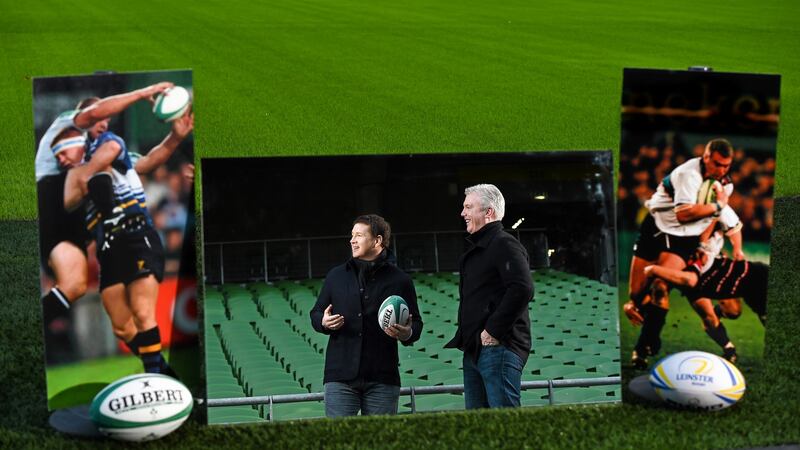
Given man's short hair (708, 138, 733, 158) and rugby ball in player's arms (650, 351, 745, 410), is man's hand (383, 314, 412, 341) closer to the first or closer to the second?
rugby ball in player's arms (650, 351, 745, 410)

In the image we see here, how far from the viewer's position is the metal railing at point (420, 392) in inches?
293

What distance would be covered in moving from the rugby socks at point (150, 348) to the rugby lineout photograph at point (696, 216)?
3.19m

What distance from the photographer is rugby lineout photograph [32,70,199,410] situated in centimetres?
676

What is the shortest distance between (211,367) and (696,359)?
3313mm

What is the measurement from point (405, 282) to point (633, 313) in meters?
1.67

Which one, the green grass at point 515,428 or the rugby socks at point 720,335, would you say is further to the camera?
the rugby socks at point 720,335

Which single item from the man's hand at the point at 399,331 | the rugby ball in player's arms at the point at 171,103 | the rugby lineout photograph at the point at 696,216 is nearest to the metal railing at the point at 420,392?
the rugby lineout photograph at the point at 696,216

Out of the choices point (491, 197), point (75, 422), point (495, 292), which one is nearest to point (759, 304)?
point (495, 292)

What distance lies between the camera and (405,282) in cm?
734

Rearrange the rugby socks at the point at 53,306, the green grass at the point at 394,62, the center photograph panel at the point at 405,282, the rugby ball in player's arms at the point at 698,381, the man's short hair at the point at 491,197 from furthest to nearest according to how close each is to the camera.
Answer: the green grass at the point at 394,62 < the rugby ball in player's arms at the point at 698,381 < the man's short hair at the point at 491,197 < the center photograph panel at the point at 405,282 < the rugby socks at the point at 53,306

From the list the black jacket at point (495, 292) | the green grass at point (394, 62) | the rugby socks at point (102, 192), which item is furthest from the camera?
the green grass at point (394, 62)

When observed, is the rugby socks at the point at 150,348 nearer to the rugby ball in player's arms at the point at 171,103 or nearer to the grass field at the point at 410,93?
the grass field at the point at 410,93

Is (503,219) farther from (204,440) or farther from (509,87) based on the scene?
(509,87)

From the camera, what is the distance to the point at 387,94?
2080 centimetres
